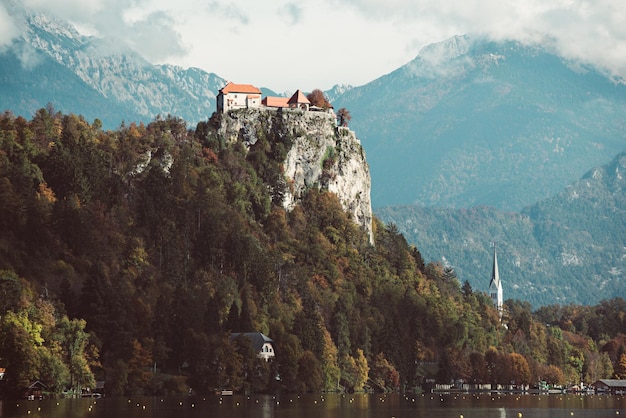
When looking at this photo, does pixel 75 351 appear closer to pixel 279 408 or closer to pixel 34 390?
pixel 34 390

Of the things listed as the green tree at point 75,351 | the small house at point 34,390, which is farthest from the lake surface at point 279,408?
the green tree at point 75,351

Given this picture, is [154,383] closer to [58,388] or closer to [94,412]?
[58,388]

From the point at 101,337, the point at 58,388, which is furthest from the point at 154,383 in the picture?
the point at 58,388

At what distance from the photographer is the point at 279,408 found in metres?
156

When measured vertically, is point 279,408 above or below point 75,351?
below

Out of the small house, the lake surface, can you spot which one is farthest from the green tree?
the small house

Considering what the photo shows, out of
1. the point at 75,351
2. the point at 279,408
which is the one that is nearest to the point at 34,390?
the point at 75,351

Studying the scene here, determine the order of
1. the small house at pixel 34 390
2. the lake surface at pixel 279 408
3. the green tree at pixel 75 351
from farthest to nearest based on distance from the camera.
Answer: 1. the green tree at pixel 75 351
2. the small house at pixel 34 390
3. the lake surface at pixel 279 408

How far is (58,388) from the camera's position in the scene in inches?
6491

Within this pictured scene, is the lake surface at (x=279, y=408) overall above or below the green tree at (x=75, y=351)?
below

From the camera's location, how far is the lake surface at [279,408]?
135375 mm

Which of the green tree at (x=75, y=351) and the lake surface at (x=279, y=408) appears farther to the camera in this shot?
the green tree at (x=75, y=351)

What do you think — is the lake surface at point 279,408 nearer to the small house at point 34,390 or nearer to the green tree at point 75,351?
the small house at point 34,390

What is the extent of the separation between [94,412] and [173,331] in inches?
2468
